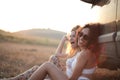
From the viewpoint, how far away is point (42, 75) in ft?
14.4

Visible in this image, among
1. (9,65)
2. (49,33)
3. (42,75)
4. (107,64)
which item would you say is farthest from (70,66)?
(49,33)

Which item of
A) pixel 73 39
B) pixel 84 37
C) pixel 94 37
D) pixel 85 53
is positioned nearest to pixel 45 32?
pixel 73 39

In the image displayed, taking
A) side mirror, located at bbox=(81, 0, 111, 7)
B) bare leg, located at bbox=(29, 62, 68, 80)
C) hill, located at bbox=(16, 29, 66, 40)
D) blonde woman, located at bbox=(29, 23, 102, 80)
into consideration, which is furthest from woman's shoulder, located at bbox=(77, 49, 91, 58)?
hill, located at bbox=(16, 29, 66, 40)

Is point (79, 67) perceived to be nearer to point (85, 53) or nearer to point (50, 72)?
point (85, 53)

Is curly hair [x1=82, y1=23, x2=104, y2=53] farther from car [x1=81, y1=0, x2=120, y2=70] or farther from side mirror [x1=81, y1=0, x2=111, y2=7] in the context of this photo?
side mirror [x1=81, y1=0, x2=111, y2=7]

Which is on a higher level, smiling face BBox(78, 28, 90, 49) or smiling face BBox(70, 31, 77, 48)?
smiling face BBox(78, 28, 90, 49)

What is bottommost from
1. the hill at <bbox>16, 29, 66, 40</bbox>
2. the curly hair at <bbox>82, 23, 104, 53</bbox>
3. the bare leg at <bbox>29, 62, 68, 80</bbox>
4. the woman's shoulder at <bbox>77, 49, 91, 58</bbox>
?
the hill at <bbox>16, 29, 66, 40</bbox>

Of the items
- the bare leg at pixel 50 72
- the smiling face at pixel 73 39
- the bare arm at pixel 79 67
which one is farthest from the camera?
the smiling face at pixel 73 39

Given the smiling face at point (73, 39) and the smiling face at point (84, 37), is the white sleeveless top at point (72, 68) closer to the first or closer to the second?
the smiling face at point (84, 37)

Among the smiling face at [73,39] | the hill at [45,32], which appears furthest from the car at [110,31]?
the hill at [45,32]

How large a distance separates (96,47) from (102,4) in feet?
2.72

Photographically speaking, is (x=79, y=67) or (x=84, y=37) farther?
(x=84, y=37)

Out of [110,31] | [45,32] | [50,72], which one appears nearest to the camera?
[50,72]

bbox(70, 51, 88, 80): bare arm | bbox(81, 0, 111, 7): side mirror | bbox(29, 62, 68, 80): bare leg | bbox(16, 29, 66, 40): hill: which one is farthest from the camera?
bbox(16, 29, 66, 40): hill
